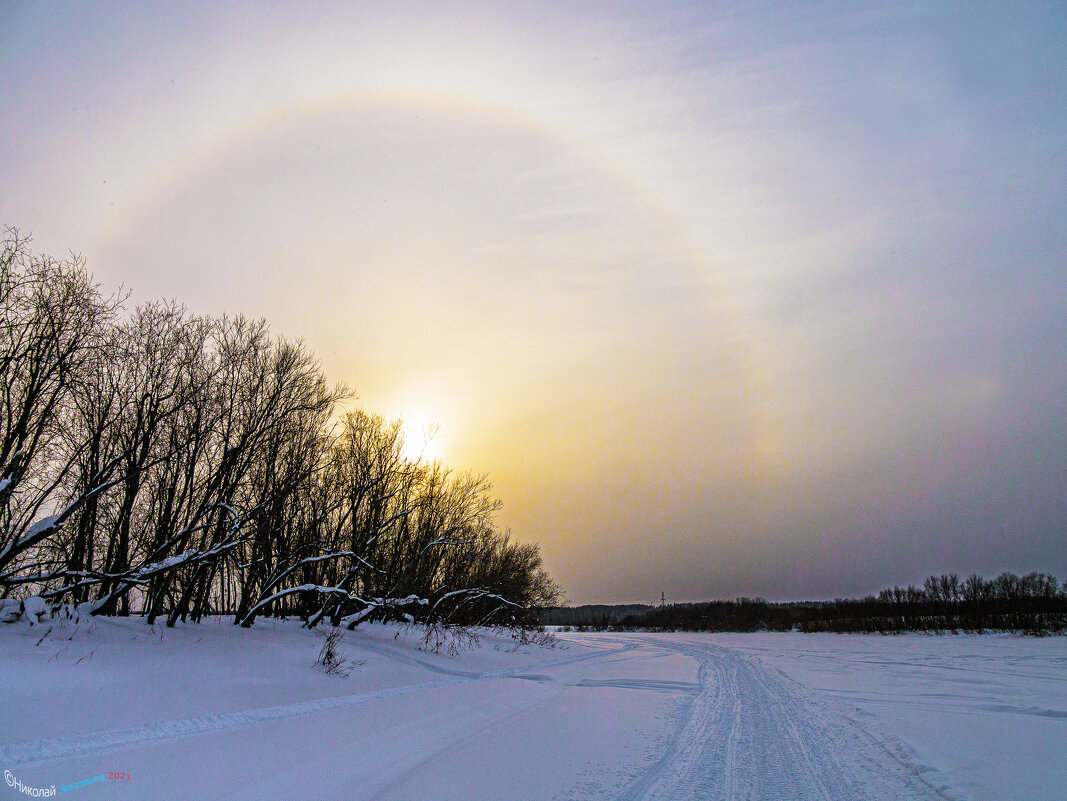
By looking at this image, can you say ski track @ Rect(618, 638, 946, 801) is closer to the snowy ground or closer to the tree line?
the snowy ground

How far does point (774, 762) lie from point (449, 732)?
17.7ft

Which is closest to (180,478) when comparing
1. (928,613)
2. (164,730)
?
(164,730)

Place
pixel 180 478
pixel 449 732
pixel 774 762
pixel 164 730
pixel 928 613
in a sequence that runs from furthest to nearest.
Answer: pixel 928 613, pixel 180 478, pixel 449 732, pixel 164 730, pixel 774 762

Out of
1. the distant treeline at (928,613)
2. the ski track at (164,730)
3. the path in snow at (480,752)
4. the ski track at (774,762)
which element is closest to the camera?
the path in snow at (480,752)

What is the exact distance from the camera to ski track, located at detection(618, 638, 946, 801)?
7.62 m

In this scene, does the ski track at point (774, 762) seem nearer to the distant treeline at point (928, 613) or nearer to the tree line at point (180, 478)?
the tree line at point (180, 478)

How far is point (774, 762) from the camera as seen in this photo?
9.23 metres

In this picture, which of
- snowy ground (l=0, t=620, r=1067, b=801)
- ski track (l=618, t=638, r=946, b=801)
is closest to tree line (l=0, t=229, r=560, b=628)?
snowy ground (l=0, t=620, r=1067, b=801)

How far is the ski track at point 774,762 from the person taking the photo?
762 centimetres

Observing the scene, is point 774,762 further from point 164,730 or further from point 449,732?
point 164,730

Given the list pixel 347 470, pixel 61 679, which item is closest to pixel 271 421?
pixel 347 470

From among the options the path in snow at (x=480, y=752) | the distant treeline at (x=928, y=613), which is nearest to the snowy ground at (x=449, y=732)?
the path in snow at (x=480, y=752)

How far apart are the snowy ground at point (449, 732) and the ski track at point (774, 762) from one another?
0.05 meters

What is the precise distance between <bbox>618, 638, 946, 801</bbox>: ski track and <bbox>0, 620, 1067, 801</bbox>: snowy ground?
0.05 m
